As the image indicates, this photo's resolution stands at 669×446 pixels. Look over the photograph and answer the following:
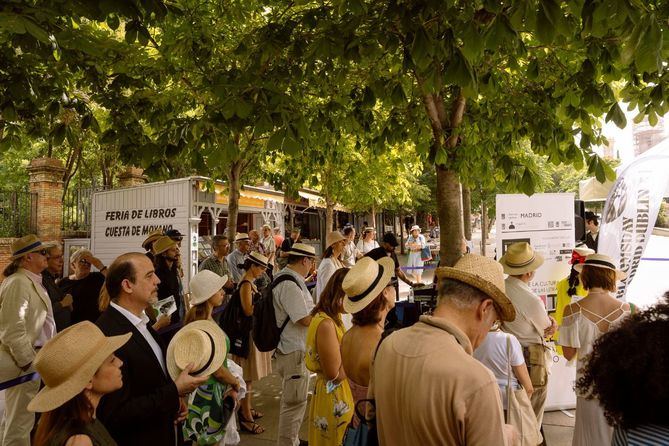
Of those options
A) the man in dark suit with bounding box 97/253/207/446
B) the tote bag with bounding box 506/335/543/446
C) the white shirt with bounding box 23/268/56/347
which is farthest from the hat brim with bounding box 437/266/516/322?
the white shirt with bounding box 23/268/56/347

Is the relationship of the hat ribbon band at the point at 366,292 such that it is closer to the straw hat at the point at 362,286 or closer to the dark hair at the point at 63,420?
the straw hat at the point at 362,286

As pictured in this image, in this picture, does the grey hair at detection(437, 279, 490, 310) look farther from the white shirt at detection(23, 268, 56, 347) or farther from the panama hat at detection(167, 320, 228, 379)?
the white shirt at detection(23, 268, 56, 347)

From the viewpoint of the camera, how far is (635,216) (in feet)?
18.6

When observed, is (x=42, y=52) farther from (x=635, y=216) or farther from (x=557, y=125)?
(x=635, y=216)

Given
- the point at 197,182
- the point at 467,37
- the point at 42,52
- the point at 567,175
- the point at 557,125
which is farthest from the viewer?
the point at 567,175

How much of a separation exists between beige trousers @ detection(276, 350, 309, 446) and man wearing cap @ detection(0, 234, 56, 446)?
2.07 metres

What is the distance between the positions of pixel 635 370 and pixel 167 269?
500 centimetres

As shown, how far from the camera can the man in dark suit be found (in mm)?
2465

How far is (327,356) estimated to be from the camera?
3.24 m

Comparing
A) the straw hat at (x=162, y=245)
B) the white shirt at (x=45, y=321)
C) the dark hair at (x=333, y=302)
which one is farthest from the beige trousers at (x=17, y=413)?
the dark hair at (x=333, y=302)

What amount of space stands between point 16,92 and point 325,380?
12.4ft

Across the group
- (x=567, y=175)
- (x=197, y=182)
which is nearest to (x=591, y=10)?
(x=197, y=182)

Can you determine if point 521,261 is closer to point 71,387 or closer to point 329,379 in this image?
point 329,379

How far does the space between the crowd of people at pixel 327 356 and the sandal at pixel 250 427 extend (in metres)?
0.02
